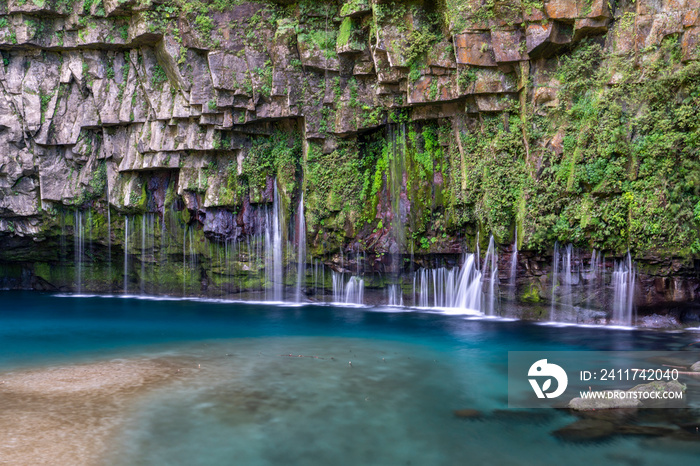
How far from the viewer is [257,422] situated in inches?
377

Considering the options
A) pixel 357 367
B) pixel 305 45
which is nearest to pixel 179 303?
pixel 305 45

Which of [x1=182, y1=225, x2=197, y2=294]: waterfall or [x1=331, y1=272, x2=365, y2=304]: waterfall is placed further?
[x1=182, y1=225, x2=197, y2=294]: waterfall

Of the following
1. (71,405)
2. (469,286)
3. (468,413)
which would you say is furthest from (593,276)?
(71,405)

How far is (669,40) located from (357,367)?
13.2 meters

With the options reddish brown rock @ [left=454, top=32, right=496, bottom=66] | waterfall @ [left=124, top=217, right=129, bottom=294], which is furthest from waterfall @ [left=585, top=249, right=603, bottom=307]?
waterfall @ [left=124, top=217, right=129, bottom=294]

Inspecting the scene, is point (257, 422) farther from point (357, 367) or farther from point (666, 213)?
point (666, 213)

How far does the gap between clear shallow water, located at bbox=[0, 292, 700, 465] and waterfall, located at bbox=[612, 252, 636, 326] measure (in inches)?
43.3

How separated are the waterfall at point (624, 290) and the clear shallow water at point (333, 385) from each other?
1.10 meters

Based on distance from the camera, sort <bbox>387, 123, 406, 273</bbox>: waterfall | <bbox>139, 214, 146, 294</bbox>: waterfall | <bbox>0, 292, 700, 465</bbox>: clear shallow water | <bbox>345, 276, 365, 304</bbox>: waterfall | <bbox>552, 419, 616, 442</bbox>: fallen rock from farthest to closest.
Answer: <bbox>139, 214, 146, 294</bbox>: waterfall, <bbox>345, 276, 365, 304</bbox>: waterfall, <bbox>387, 123, 406, 273</bbox>: waterfall, <bbox>552, 419, 616, 442</bbox>: fallen rock, <bbox>0, 292, 700, 465</bbox>: clear shallow water

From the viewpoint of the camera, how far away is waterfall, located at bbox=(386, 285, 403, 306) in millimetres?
23469

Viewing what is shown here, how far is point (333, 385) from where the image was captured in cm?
1174

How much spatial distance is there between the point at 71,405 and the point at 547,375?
977cm

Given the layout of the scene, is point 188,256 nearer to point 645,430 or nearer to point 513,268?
point 513,268

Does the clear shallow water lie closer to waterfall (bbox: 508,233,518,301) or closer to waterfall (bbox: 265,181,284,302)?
waterfall (bbox: 508,233,518,301)
